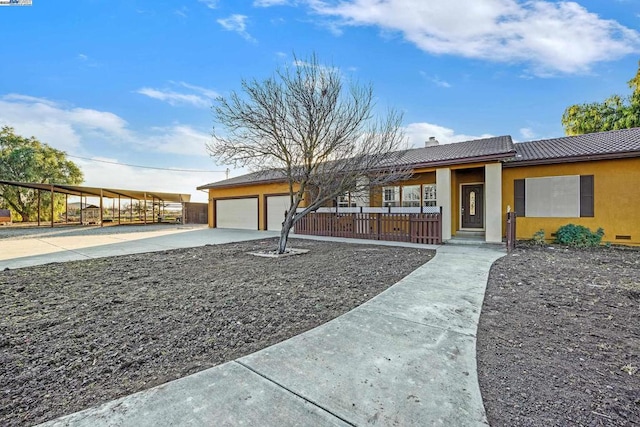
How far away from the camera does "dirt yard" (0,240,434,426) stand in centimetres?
217

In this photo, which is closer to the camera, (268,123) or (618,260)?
(618,260)

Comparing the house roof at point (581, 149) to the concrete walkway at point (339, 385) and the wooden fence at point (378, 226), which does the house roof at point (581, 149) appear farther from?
the concrete walkway at point (339, 385)

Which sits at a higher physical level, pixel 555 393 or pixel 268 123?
pixel 268 123

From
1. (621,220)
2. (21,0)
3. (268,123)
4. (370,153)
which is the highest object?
(21,0)

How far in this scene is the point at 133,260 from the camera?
7.39 metres

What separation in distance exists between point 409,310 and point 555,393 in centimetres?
171

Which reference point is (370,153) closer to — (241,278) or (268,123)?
(268,123)

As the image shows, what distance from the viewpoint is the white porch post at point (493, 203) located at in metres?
9.62

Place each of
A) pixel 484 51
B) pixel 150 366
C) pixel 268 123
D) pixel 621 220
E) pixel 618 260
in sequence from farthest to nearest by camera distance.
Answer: pixel 484 51
pixel 621 220
pixel 268 123
pixel 618 260
pixel 150 366

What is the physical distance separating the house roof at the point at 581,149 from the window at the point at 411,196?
3.38 metres

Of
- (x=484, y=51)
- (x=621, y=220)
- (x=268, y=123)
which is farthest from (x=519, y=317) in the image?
(x=484, y=51)

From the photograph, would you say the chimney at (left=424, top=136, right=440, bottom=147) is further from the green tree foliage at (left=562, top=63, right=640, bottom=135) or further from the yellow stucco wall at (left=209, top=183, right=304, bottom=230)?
the green tree foliage at (left=562, top=63, right=640, bottom=135)

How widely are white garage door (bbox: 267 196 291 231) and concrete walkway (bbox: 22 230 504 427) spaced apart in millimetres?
13026

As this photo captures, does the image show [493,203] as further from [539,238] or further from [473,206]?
[473,206]
